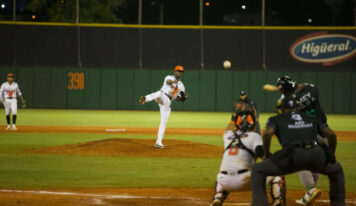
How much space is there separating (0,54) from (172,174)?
25.3 m

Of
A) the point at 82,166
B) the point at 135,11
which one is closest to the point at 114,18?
the point at 135,11

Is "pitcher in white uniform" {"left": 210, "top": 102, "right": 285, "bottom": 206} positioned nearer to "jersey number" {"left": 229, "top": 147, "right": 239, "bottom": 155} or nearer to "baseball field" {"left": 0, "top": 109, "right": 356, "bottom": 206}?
"jersey number" {"left": 229, "top": 147, "right": 239, "bottom": 155}

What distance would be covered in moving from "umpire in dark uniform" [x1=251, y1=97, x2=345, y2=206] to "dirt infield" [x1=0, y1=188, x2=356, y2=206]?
1780mm

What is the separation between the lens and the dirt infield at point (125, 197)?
8297mm

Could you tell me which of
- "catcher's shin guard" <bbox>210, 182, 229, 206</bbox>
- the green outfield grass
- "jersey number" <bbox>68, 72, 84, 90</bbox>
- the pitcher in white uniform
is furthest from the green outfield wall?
the pitcher in white uniform

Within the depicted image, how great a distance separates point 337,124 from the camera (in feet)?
84.8

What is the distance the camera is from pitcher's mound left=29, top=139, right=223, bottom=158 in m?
14.1

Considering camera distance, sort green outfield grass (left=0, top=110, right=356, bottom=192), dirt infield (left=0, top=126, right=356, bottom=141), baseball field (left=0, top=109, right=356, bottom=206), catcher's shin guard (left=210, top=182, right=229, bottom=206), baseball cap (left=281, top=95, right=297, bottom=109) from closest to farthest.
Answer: baseball cap (left=281, top=95, right=297, bottom=109), catcher's shin guard (left=210, top=182, right=229, bottom=206), baseball field (left=0, top=109, right=356, bottom=206), green outfield grass (left=0, top=110, right=356, bottom=192), dirt infield (left=0, top=126, right=356, bottom=141)

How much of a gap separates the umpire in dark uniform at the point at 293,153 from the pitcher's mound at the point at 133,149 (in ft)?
24.2

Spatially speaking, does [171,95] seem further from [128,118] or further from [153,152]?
[128,118]

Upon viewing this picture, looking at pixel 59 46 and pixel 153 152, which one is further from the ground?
pixel 59 46

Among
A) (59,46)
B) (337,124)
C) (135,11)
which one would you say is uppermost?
(135,11)

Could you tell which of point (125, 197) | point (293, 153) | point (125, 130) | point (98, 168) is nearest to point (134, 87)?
point (125, 130)

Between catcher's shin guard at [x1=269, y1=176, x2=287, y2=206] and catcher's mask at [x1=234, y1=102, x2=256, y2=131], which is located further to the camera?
catcher's shin guard at [x1=269, y1=176, x2=287, y2=206]
